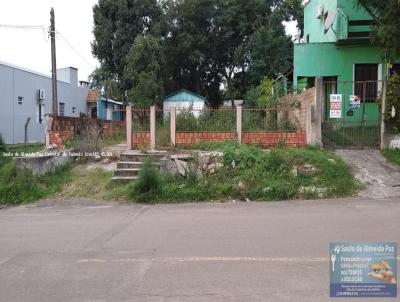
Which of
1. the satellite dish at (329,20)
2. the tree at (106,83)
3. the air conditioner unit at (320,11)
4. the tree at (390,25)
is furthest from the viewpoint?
the tree at (106,83)

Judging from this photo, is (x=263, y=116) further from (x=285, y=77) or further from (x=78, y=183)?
(x=285, y=77)

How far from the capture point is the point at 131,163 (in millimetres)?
13953

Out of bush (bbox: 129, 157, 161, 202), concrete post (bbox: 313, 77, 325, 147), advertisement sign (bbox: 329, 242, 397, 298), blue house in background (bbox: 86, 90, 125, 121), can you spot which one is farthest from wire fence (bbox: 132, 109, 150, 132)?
blue house in background (bbox: 86, 90, 125, 121)

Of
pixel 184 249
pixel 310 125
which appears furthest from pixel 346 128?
pixel 184 249

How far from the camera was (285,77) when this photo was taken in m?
26.8

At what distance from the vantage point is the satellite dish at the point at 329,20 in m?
20.8

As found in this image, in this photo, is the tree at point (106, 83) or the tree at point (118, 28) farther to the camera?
the tree at point (106, 83)

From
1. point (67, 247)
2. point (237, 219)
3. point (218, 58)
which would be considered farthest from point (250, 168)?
point (218, 58)

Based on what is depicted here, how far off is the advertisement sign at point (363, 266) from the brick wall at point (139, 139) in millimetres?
12868

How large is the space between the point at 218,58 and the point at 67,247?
38715mm

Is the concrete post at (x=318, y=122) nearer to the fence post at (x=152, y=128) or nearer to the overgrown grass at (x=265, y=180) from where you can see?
the overgrown grass at (x=265, y=180)

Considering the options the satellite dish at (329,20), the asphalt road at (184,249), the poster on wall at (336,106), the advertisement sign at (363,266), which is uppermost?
the satellite dish at (329,20)

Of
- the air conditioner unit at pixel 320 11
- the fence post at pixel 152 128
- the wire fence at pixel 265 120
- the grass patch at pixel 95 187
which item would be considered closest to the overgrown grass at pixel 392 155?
the wire fence at pixel 265 120

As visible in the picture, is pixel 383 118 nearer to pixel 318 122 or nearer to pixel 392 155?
pixel 392 155
